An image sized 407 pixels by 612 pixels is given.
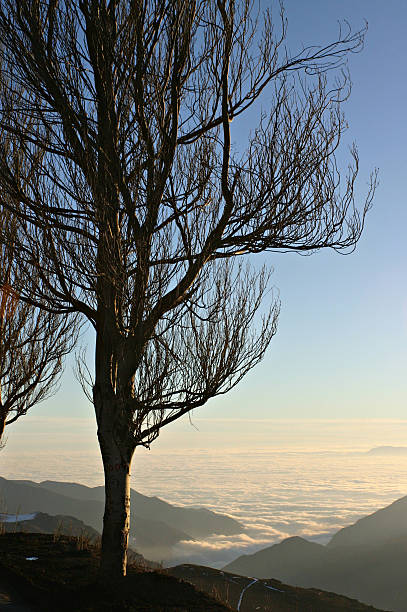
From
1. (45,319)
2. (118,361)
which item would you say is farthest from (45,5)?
(45,319)

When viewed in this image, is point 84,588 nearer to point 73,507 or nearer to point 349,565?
point 73,507

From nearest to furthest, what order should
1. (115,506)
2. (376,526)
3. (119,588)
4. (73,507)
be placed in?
(119,588) < (115,506) < (73,507) < (376,526)

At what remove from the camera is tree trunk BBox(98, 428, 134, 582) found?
7.74 meters

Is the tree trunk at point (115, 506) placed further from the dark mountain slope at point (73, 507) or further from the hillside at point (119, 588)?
the dark mountain slope at point (73, 507)

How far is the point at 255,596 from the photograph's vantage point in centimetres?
1019

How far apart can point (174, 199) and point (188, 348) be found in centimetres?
209

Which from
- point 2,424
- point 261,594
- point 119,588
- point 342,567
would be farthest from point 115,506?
point 342,567

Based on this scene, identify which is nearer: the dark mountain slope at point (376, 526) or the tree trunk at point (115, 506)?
the tree trunk at point (115, 506)

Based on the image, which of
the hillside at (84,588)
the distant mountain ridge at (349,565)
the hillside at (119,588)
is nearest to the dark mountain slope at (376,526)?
the distant mountain ridge at (349,565)

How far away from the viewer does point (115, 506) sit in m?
7.80

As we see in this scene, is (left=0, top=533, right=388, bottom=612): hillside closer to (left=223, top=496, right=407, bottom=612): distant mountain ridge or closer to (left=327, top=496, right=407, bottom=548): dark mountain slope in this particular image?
(left=223, top=496, right=407, bottom=612): distant mountain ridge

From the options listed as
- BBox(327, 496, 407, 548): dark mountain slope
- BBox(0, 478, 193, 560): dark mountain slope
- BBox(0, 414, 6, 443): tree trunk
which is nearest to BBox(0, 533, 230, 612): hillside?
BBox(0, 414, 6, 443): tree trunk

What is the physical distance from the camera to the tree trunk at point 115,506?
7.74 metres

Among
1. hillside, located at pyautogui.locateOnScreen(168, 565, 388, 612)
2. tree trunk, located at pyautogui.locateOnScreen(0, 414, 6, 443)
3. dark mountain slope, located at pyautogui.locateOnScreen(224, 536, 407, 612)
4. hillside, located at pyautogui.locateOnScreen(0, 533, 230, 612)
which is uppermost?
tree trunk, located at pyautogui.locateOnScreen(0, 414, 6, 443)
